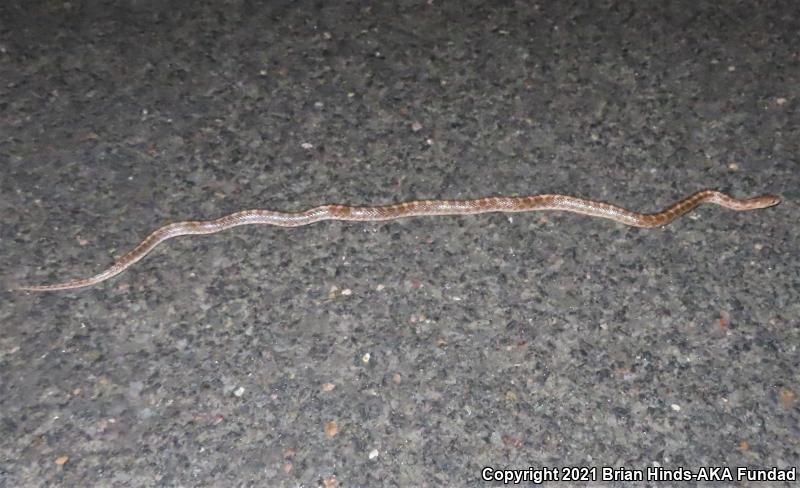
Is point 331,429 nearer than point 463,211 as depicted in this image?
Yes

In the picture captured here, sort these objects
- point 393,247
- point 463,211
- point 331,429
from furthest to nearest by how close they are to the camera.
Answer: point 463,211
point 393,247
point 331,429

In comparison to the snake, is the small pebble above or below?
below

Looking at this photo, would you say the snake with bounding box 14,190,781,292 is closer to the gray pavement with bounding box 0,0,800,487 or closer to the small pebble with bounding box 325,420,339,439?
the gray pavement with bounding box 0,0,800,487

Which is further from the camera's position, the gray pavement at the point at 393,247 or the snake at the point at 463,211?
the snake at the point at 463,211

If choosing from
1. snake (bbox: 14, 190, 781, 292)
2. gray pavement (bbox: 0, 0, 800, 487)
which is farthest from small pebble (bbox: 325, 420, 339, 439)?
snake (bbox: 14, 190, 781, 292)

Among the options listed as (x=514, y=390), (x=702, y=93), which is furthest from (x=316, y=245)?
(x=702, y=93)

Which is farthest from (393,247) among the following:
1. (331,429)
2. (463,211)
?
(331,429)

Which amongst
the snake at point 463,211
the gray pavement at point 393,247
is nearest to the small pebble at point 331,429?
the gray pavement at point 393,247

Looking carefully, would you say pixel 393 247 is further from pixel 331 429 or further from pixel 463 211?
pixel 331 429

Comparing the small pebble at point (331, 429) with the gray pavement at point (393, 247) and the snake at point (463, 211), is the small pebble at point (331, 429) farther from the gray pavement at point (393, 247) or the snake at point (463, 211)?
the snake at point (463, 211)
